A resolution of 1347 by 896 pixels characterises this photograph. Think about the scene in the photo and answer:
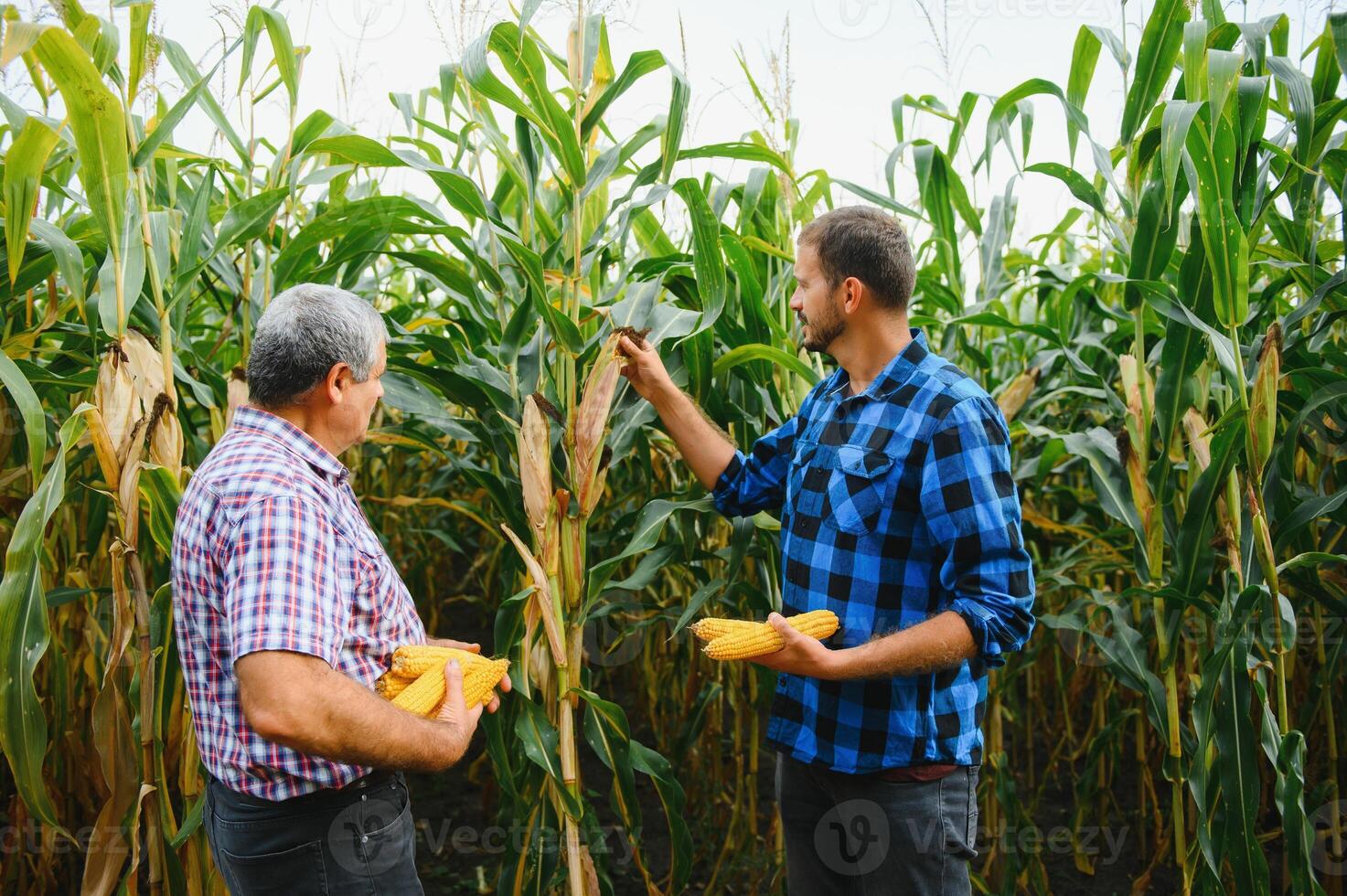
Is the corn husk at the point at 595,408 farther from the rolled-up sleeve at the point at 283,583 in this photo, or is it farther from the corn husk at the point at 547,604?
the rolled-up sleeve at the point at 283,583

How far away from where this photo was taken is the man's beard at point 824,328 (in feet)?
6.23

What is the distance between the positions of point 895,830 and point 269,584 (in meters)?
1.24

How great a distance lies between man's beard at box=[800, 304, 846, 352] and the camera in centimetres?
190

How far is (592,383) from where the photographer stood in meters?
1.93

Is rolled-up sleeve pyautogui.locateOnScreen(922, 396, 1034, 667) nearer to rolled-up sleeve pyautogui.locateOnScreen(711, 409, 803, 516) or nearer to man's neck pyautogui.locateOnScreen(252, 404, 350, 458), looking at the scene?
rolled-up sleeve pyautogui.locateOnScreen(711, 409, 803, 516)

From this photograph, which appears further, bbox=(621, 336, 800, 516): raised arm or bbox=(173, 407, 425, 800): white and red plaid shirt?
bbox=(621, 336, 800, 516): raised arm

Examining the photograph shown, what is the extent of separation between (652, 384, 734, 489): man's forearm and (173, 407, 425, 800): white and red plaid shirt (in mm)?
780

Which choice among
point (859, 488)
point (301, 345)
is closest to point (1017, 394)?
point (859, 488)

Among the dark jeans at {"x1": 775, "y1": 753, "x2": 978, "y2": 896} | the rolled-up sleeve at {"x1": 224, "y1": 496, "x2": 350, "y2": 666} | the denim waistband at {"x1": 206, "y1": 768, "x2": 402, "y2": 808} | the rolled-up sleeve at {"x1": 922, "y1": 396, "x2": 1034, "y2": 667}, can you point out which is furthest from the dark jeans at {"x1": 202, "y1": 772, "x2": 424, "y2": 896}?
the rolled-up sleeve at {"x1": 922, "y1": 396, "x2": 1034, "y2": 667}

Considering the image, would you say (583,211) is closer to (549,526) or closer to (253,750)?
(549,526)

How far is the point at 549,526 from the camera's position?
195cm

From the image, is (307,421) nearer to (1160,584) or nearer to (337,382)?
(337,382)

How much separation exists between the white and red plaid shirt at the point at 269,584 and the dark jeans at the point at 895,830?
95 cm

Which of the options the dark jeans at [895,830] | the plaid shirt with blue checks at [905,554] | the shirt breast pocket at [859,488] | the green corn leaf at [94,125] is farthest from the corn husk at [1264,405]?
the green corn leaf at [94,125]
